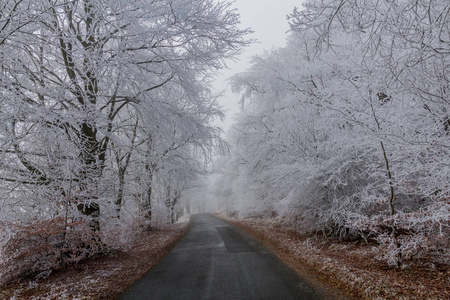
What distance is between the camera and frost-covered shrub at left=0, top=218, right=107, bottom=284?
6029 millimetres

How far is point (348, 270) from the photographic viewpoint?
545 cm

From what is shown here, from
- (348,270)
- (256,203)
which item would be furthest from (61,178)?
(256,203)

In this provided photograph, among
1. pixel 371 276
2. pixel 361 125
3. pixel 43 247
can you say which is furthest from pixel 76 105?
pixel 371 276

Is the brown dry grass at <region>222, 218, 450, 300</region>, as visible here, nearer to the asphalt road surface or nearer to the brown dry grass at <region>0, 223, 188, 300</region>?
the asphalt road surface

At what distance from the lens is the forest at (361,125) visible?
3.63 meters

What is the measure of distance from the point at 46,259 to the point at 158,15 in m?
6.82

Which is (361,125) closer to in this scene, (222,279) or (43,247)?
(222,279)

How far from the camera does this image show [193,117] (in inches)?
333

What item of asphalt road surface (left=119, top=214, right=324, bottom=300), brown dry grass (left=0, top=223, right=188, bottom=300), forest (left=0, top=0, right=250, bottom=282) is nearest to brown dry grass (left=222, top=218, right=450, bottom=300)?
asphalt road surface (left=119, top=214, right=324, bottom=300)

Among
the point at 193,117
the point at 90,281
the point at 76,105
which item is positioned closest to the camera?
the point at 90,281

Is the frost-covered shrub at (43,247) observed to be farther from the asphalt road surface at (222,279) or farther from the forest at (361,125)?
the forest at (361,125)

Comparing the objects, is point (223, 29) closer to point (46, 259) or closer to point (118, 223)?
point (118, 223)

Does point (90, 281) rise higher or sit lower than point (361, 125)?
lower

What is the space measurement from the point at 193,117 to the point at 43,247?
214 inches
